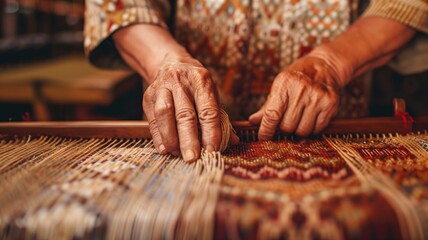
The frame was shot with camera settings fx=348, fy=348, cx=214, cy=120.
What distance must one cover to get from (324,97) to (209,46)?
1.55 ft

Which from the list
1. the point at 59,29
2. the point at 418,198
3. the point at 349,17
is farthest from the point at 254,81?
the point at 59,29

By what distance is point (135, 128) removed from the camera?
79cm

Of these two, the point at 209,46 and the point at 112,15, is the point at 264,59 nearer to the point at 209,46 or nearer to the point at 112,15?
the point at 209,46

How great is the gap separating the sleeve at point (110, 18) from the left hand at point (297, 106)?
15.6 inches

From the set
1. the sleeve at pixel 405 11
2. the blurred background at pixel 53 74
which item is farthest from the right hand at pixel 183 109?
the sleeve at pixel 405 11

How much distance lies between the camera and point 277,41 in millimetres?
1086

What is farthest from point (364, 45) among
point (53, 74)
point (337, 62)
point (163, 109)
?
point (53, 74)

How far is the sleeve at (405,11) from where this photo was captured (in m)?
0.93

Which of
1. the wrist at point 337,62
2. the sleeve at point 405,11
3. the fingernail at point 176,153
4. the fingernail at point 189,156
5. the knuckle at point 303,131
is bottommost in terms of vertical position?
the fingernail at point 176,153

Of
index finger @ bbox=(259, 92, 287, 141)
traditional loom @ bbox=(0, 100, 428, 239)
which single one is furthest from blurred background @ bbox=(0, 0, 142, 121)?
index finger @ bbox=(259, 92, 287, 141)

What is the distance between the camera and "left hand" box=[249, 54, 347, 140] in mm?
747

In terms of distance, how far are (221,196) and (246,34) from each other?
2.35 feet

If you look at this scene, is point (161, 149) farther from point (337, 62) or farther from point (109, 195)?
point (337, 62)

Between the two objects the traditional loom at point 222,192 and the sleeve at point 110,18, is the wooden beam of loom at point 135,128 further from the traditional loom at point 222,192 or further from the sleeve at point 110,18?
the sleeve at point 110,18
